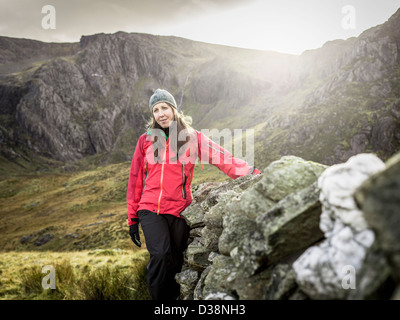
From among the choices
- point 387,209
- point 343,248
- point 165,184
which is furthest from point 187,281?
point 387,209

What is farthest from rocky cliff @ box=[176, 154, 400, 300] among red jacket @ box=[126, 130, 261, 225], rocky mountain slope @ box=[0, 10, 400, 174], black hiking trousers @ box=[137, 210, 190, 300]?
rocky mountain slope @ box=[0, 10, 400, 174]

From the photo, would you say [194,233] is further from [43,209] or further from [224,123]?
[224,123]

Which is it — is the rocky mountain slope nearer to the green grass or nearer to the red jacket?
the red jacket

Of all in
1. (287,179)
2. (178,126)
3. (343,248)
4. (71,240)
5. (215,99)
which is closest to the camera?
(343,248)

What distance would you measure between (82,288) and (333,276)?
5906mm

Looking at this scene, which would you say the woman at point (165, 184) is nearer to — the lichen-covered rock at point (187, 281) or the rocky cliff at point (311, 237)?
the lichen-covered rock at point (187, 281)

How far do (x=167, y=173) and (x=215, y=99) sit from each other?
5144 inches

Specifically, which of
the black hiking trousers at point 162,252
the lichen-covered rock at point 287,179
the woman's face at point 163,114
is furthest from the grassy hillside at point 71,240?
the lichen-covered rock at point 287,179

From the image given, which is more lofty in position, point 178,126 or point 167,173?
point 178,126

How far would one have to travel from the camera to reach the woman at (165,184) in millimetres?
4098

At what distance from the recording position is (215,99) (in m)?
129

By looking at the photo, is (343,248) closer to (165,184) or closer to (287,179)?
(287,179)

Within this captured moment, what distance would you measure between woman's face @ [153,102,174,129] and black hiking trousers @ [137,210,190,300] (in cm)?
225

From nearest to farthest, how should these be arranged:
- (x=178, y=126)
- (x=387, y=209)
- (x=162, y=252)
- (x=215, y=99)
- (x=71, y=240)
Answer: (x=387, y=209)
(x=162, y=252)
(x=178, y=126)
(x=71, y=240)
(x=215, y=99)
